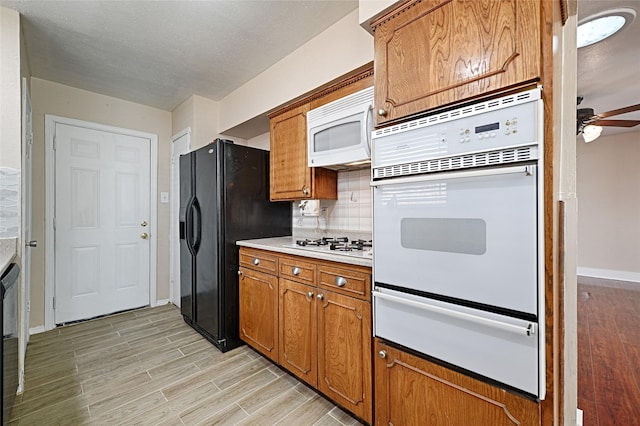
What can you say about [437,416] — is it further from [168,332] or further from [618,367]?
[168,332]

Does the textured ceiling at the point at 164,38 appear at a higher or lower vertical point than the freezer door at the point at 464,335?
higher

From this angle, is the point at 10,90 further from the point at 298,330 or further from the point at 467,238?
the point at 467,238

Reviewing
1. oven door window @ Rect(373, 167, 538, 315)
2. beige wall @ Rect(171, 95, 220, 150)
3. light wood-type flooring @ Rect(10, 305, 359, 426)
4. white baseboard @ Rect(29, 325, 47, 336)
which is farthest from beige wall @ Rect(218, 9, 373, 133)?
white baseboard @ Rect(29, 325, 47, 336)

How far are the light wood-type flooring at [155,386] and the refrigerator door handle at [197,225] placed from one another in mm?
884

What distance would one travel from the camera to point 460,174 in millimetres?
1095

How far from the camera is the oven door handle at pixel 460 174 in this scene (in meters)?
0.95

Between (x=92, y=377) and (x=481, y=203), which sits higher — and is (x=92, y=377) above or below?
below

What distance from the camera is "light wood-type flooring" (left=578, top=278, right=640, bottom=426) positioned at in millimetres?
1701

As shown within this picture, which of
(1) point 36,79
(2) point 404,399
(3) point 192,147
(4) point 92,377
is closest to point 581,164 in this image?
(2) point 404,399

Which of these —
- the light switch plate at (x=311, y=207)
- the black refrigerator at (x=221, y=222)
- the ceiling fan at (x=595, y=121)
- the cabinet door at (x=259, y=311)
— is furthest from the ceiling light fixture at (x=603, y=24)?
the cabinet door at (x=259, y=311)

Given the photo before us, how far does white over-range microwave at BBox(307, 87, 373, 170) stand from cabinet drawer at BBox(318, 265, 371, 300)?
2.41 ft

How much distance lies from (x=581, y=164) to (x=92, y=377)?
757 centimetres

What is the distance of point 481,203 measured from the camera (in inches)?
41.8

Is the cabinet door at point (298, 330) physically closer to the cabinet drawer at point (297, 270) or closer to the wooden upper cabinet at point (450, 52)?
the cabinet drawer at point (297, 270)
